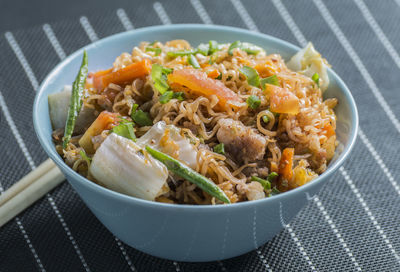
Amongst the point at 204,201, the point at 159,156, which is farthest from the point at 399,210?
the point at 159,156

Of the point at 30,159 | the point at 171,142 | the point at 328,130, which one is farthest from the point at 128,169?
the point at 30,159

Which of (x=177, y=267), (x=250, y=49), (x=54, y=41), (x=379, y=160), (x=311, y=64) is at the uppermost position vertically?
(x=54, y=41)

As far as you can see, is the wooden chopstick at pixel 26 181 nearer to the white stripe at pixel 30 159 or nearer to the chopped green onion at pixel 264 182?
the white stripe at pixel 30 159

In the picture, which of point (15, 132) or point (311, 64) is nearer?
point (311, 64)

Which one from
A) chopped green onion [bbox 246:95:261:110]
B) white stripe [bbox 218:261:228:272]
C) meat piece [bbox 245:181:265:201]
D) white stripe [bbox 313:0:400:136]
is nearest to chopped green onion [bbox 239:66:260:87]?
chopped green onion [bbox 246:95:261:110]

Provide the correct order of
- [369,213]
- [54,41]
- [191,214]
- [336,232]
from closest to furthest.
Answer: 1. [191,214]
2. [336,232]
3. [369,213]
4. [54,41]

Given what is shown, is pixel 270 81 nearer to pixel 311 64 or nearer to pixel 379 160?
pixel 311 64
